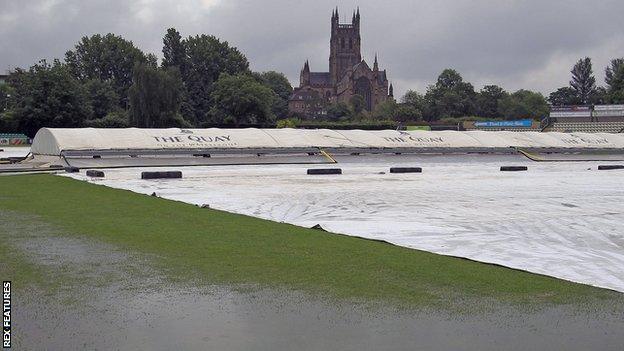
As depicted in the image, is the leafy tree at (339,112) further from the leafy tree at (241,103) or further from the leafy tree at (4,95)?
the leafy tree at (4,95)

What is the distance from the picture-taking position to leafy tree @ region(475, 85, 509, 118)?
148375mm

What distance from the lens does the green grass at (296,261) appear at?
269 inches

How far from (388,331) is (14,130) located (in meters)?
82.4

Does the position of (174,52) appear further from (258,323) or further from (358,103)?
(258,323)

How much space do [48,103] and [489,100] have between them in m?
97.7

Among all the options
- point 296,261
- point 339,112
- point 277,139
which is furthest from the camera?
point 339,112

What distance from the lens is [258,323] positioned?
5.65 metres

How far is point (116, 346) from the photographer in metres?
4.98

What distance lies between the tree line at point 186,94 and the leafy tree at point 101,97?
14cm

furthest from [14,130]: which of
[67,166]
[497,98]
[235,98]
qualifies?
[497,98]

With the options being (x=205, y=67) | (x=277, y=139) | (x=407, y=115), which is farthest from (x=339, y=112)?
(x=277, y=139)

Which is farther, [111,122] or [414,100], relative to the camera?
[414,100]

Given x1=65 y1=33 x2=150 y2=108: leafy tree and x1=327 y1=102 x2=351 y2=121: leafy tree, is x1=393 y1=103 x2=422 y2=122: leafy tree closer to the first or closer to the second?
x1=327 y1=102 x2=351 y2=121: leafy tree

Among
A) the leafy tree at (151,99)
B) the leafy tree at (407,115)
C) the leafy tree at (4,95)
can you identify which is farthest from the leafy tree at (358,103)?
the leafy tree at (151,99)
